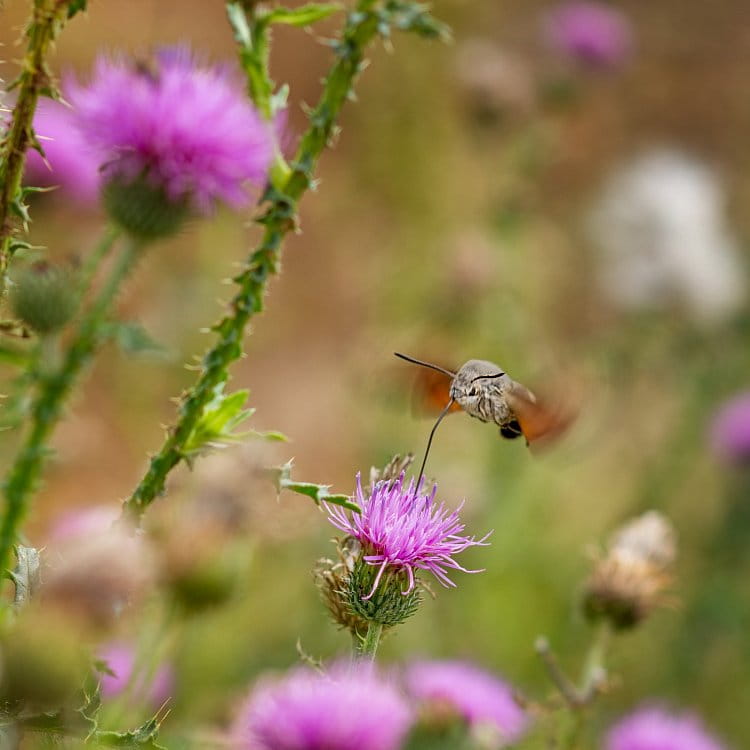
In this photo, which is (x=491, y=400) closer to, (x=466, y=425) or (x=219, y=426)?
(x=219, y=426)

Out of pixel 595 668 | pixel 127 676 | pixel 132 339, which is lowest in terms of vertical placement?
pixel 127 676

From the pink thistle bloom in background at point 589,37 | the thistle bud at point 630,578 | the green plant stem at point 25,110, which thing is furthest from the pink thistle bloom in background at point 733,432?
the green plant stem at point 25,110

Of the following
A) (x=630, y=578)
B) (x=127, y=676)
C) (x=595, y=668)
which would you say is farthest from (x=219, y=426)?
(x=630, y=578)

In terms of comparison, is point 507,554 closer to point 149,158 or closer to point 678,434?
point 678,434

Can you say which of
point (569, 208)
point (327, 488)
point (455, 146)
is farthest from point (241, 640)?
point (569, 208)

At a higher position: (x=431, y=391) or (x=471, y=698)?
(x=431, y=391)

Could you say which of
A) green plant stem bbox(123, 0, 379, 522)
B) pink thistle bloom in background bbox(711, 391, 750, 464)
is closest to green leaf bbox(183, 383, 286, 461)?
green plant stem bbox(123, 0, 379, 522)

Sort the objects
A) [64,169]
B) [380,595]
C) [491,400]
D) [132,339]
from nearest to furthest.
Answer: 1. [132,339]
2. [380,595]
3. [491,400]
4. [64,169]
